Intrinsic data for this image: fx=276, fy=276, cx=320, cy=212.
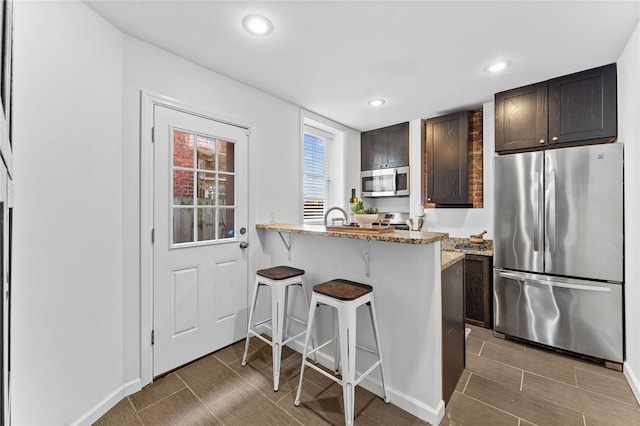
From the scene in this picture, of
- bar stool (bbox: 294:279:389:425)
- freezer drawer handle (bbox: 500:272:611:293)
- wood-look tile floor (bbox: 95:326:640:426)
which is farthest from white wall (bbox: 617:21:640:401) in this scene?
bar stool (bbox: 294:279:389:425)

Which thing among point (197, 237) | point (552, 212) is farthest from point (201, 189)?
point (552, 212)

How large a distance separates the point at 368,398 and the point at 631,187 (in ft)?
8.27

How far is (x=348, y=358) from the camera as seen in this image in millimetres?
1616

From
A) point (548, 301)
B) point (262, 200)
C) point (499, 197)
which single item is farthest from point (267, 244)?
point (548, 301)

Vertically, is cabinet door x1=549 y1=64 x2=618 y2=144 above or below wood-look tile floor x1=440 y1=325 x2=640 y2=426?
above

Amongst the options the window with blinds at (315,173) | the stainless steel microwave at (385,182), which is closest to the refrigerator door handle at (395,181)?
the stainless steel microwave at (385,182)

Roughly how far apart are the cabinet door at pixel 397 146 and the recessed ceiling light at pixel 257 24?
2.64 metres

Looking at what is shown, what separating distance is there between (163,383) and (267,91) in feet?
9.11

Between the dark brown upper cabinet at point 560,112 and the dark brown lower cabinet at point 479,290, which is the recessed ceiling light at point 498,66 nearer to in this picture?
the dark brown upper cabinet at point 560,112

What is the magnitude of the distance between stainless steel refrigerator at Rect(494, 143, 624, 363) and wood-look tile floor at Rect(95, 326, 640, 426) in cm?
31

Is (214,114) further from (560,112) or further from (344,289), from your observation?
(560,112)

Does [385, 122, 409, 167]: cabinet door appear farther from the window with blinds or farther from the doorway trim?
the doorway trim

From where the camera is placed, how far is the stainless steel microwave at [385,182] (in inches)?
159

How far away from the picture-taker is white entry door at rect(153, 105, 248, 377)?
217 cm
